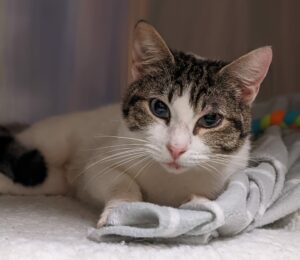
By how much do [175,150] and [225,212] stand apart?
7.0 inches

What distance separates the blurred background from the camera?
221 cm

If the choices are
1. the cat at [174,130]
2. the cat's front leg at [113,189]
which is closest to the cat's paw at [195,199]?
the cat at [174,130]

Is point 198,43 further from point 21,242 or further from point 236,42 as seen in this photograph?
point 21,242

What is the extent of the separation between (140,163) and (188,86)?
251mm

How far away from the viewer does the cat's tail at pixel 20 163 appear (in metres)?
1.74

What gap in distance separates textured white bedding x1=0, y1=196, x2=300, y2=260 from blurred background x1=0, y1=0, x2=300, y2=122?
32.6 inches

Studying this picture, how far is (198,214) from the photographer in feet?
3.81

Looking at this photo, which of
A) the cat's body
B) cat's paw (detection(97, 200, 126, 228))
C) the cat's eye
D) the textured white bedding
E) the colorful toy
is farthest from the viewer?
the colorful toy

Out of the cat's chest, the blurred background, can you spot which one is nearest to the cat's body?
the cat's chest

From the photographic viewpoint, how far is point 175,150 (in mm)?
1239

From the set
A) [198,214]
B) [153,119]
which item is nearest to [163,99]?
[153,119]

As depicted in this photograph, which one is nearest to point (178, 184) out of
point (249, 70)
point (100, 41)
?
point (249, 70)

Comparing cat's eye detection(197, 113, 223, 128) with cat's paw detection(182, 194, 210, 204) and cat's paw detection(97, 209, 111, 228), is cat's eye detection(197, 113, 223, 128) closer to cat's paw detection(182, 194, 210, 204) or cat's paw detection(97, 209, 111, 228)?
cat's paw detection(182, 194, 210, 204)

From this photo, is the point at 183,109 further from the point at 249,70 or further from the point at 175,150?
the point at 249,70
